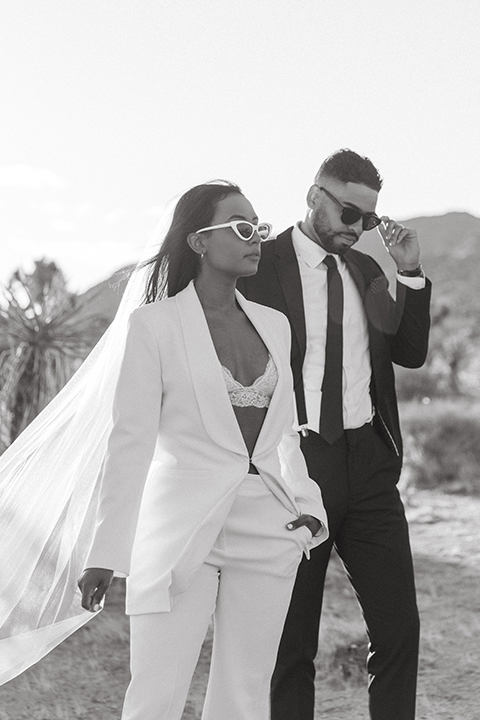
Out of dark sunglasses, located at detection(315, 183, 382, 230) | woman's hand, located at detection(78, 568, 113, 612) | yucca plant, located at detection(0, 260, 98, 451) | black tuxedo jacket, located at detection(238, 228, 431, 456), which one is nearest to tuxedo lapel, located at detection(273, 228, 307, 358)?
black tuxedo jacket, located at detection(238, 228, 431, 456)

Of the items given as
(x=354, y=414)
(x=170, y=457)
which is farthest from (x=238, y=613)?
(x=354, y=414)

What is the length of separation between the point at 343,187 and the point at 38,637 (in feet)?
6.21

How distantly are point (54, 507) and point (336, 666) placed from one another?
308cm

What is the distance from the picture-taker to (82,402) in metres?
3.18

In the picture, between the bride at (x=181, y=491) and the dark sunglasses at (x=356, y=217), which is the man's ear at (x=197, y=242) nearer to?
the bride at (x=181, y=491)

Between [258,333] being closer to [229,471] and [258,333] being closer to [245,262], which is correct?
[245,262]

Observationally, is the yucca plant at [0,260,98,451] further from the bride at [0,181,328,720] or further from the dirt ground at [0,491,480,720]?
the bride at [0,181,328,720]

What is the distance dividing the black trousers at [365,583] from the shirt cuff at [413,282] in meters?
0.55

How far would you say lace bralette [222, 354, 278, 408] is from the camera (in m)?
2.86

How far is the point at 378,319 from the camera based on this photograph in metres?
3.71

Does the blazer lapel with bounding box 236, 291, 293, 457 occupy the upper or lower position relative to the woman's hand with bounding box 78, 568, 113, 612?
upper

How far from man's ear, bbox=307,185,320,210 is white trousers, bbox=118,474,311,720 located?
133 cm

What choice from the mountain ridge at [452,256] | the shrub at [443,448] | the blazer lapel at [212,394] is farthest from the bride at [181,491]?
the mountain ridge at [452,256]

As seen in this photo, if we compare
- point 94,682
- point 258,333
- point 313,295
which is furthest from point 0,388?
point 258,333
